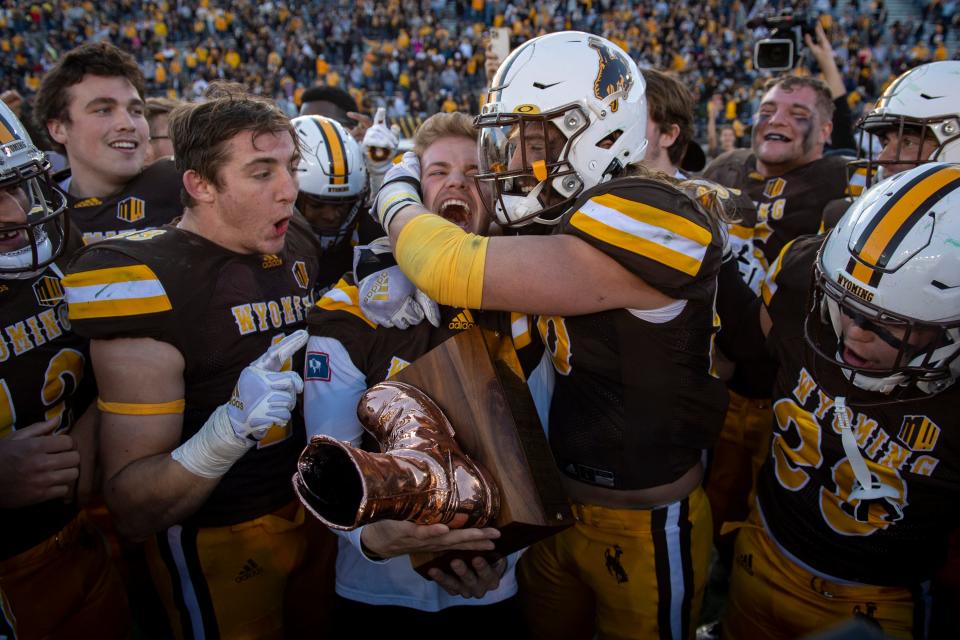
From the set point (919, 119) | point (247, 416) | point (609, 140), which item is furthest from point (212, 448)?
point (919, 119)

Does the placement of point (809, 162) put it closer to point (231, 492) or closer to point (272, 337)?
point (272, 337)

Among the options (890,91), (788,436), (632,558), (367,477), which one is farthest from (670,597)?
(890,91)

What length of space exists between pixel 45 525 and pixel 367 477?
5.51 ft

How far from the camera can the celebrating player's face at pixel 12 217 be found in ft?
7.29

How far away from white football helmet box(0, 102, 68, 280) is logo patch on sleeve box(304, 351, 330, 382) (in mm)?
944

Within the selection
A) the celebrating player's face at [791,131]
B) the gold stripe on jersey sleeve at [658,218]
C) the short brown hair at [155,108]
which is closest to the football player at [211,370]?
the gold stripe on jersey sleeve at [658,218]

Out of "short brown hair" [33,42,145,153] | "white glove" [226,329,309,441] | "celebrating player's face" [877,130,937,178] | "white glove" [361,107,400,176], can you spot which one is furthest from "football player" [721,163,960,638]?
"short brown hair" [33,42,145,153]

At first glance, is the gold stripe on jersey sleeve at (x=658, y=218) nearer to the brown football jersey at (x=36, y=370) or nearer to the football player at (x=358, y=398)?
the football player at (x=358, y=398)

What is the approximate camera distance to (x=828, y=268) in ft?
6.66

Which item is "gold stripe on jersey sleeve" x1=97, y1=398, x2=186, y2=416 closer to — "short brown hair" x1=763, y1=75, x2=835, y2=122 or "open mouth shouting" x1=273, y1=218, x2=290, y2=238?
"open mouth shouting" x1=273, y1=218, x2=290, y2=238

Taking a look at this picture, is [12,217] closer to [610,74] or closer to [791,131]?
[610,74]

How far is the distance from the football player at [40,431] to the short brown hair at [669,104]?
2.62m

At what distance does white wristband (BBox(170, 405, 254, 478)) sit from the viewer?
206 centimetres

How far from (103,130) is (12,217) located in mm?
1658
